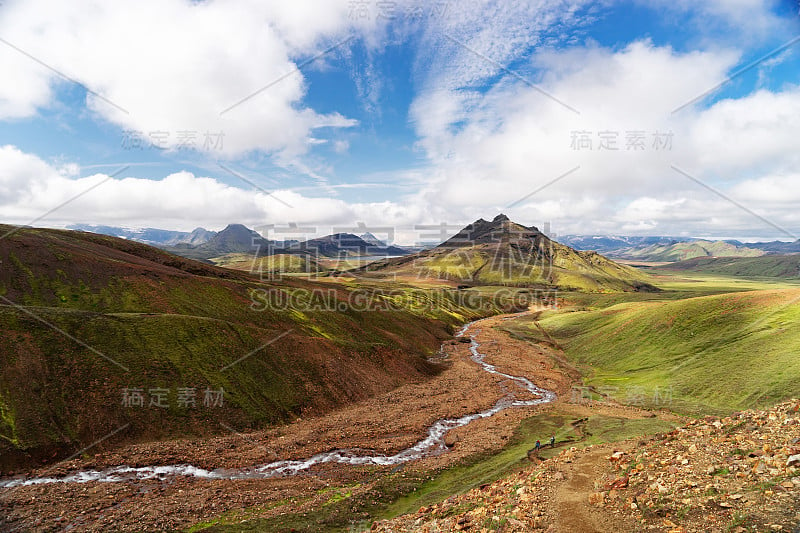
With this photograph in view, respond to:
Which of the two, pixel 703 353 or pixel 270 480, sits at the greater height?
pixel 703 353

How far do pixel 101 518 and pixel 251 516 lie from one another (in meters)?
11.2

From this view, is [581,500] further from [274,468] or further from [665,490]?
[274,468]

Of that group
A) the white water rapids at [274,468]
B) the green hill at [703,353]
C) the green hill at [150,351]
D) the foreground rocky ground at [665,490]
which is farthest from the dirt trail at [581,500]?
the green hill at [150,351]

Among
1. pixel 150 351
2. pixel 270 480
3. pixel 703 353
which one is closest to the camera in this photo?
pixel 270 480

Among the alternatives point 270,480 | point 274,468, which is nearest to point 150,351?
point 274,468

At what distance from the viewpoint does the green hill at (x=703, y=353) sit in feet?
163

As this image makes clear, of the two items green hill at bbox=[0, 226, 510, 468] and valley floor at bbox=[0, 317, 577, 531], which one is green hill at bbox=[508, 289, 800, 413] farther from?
green hill at bbox=[0, 226, 510, 468]

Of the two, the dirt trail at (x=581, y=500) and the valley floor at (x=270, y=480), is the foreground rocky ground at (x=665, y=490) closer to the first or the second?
the dirt trail at (x=581, y=500)

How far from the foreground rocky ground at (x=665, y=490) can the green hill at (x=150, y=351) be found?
33.3 m

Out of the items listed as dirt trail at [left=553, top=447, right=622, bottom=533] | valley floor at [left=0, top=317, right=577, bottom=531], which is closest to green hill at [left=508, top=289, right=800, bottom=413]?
valley floor at [left=0, top=317, right=577, bottom=531]

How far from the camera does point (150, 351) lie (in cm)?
5081

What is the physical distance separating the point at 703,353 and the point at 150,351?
92.8m

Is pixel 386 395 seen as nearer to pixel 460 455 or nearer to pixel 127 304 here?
pixel 460 455

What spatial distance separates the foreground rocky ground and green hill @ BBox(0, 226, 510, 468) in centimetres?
3326
